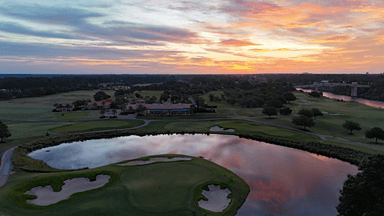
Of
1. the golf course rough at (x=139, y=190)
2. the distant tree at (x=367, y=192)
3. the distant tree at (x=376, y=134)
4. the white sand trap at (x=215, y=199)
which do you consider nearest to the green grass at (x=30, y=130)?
the golf course rough at (x=139, y=190)

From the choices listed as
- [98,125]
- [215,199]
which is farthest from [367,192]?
[98,125]

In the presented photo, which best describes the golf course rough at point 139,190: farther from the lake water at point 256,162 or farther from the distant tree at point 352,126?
the distant tree at point 352,126

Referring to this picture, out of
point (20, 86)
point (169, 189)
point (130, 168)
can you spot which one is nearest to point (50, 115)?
point (130, 168)

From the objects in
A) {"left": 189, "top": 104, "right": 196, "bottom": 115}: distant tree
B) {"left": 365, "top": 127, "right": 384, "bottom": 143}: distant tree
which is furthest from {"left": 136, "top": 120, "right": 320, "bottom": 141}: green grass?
{"left": 189, "top": 104, "right": 196, "bottom": 115}: distant tree

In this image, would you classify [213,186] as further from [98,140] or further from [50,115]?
[50,115]

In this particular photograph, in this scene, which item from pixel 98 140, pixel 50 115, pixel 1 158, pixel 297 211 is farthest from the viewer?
pixel 50 115

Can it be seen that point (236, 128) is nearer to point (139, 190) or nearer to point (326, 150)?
point (326, 150)
